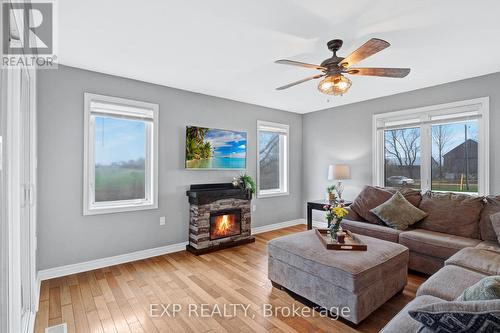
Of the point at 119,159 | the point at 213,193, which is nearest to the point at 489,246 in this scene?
the point at 213,193

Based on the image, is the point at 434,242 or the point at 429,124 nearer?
the point at 434,242

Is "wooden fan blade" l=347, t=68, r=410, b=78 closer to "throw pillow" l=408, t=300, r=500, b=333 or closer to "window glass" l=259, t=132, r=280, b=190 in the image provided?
"throw pillow" l=408, t=300, r=500, b=333

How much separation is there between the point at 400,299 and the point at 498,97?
294cm

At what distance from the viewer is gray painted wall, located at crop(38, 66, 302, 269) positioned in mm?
2938

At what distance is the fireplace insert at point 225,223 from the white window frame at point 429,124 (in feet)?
8.37

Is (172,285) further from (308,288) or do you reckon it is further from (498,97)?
(498,97)

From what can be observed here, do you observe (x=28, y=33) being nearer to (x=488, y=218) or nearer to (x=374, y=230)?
(x=374, y=230)

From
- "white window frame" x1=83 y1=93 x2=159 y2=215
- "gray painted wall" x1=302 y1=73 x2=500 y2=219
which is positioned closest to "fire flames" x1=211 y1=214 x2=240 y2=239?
"white window frame" x1=83 y1=93 x2=159 y2=215

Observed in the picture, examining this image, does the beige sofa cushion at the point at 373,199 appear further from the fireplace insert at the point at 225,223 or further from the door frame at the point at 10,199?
the door frame at the point at 10,199

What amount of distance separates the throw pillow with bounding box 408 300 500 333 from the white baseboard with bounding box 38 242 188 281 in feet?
11.3

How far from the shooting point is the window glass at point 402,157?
4.11 m

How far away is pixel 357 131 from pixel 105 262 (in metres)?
4.62

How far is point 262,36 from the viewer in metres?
2.39

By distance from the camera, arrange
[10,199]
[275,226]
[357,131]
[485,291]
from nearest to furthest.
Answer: [485,291] < [10,199] < [357,131] < [275,226]
